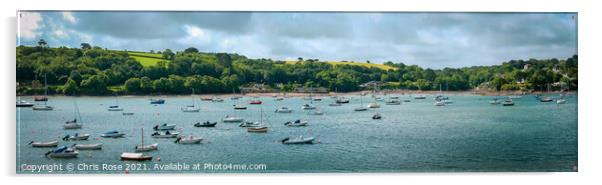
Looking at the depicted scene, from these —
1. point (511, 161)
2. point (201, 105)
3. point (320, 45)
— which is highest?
point (320, 45)

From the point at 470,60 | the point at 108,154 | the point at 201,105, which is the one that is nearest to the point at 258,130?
the point at 201,105

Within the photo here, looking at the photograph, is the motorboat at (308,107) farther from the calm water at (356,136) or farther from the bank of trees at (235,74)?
the bank of trees at (235,74)

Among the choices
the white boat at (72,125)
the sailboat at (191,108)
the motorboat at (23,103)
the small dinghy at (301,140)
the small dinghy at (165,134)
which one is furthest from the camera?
the sailboat at (191,108)

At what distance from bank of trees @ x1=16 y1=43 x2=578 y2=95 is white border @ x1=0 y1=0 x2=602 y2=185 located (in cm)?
66

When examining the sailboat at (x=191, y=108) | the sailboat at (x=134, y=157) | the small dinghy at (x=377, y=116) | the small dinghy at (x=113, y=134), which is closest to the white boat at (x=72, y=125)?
the small dinghy at (x=113, y=134)

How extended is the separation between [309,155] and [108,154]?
352cm

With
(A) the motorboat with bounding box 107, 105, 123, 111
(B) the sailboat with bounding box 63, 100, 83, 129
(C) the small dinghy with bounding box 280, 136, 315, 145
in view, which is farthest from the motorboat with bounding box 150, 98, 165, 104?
(C) the small dinghy with bounding box 280, 136, 315, 145

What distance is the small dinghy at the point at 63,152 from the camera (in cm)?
1170

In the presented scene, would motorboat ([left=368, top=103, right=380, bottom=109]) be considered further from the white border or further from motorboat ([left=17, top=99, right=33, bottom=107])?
motorboat ([left=17, top=99, right=33, bottom=107])

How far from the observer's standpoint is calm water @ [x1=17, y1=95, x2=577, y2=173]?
1149 cm
